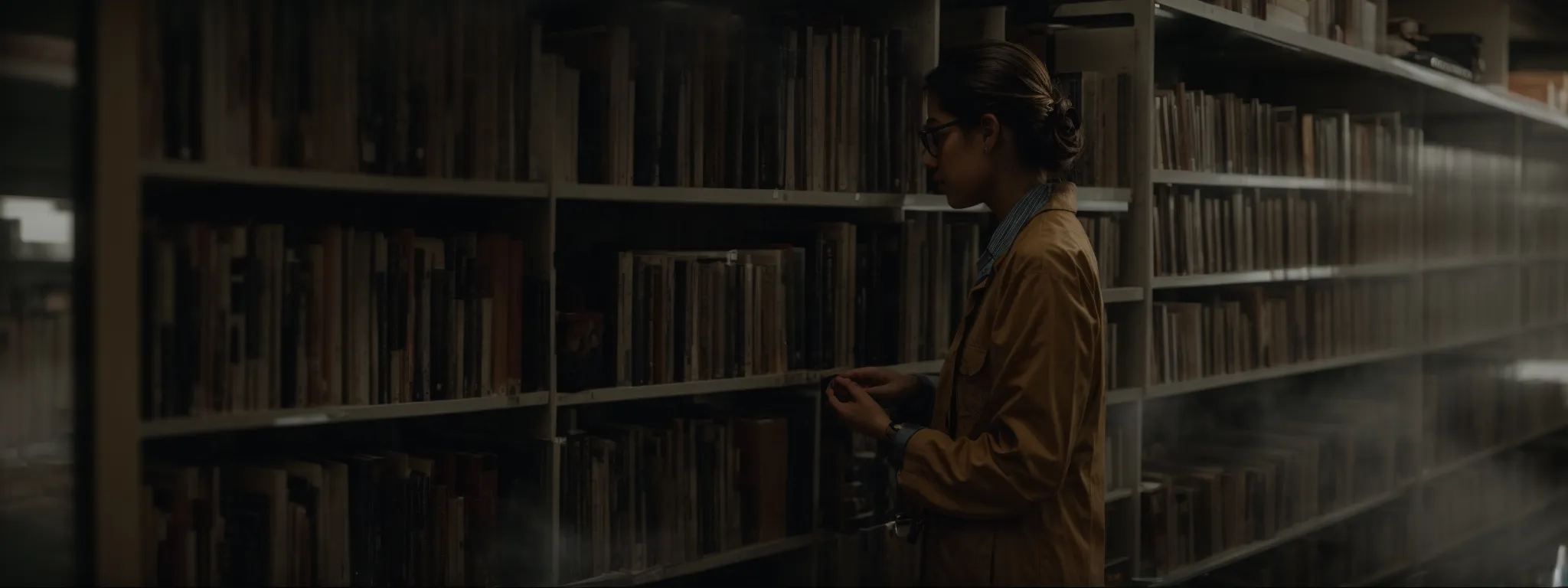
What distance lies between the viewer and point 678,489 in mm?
2352

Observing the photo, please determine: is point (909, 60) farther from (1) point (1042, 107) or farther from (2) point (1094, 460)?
(2) point (1094, 460)

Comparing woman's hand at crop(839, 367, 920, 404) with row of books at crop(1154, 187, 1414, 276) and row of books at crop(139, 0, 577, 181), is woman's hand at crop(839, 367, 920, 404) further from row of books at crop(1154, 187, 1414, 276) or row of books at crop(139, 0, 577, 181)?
row of books at crop(1154, 187, 1414, 276)

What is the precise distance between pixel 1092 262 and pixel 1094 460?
0.30 meters

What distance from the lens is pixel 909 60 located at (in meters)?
2.60

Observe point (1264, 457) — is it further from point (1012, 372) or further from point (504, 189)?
point (504, 189)

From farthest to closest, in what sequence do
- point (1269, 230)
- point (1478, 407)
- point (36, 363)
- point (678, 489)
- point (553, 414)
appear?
point (1478, 407) → point (1269, 230) → point (678, 489) → point (553, 414) → point (36, 363)

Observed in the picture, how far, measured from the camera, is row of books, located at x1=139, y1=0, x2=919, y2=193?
1716 millimetres

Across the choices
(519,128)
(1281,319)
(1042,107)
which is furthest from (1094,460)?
(1281,319)

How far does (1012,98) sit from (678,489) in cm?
86

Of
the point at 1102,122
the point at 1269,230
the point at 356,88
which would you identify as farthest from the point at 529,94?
the point at 1269,230

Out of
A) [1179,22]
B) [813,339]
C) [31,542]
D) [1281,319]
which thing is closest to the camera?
[31,542]

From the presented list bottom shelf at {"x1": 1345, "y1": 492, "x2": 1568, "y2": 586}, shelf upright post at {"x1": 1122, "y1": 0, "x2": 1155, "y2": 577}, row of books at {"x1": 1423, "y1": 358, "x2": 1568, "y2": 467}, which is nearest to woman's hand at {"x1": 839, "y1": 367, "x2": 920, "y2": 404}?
shelf upright post at {"x1": 1122, "y1": 0, "x2": 1155, "y2": 577}

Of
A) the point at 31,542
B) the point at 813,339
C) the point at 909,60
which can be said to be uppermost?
the point at 909,60

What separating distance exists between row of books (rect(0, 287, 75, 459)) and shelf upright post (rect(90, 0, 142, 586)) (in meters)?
0.12
